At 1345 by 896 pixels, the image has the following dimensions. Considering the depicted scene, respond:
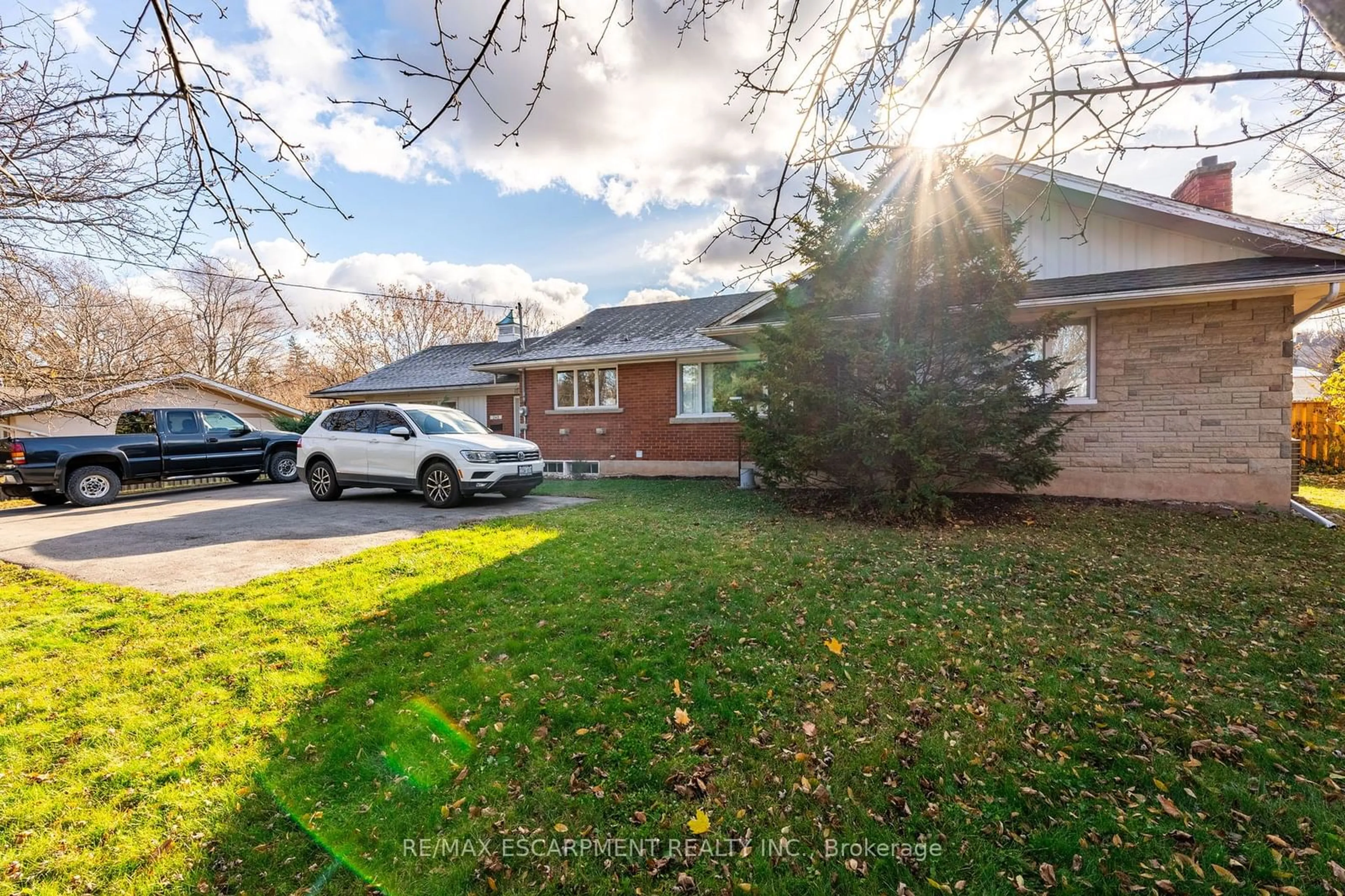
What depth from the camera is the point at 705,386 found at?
12828mm

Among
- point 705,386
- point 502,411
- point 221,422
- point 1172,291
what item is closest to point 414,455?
point 705,386

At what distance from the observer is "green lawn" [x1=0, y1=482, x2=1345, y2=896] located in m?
2.14

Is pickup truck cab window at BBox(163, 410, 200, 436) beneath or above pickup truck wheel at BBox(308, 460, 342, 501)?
above

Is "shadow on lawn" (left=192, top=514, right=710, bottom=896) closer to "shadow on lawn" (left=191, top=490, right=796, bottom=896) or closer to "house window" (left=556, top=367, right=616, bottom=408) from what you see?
"shadow on lawn" (left=191, top=490, right=796, bottom=896)

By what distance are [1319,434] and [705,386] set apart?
17.1 meters

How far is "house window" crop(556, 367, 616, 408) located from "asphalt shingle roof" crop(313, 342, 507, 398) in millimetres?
3306

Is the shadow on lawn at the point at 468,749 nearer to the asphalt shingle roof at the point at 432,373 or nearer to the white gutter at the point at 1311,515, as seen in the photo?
the white gutter at the point at 1311,515

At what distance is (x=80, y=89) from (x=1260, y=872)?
828 cm

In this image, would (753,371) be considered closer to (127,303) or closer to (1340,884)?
(1340,884)

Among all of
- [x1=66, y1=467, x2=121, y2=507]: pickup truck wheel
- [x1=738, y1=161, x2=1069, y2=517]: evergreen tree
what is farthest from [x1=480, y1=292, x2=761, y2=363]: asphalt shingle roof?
[x1=66, y1=467, x2=121, y2=507]: pickup truck wheel

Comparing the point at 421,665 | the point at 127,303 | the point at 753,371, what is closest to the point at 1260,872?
the point at 421,665

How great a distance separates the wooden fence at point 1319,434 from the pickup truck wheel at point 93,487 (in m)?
28.2

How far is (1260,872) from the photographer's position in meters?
2.04

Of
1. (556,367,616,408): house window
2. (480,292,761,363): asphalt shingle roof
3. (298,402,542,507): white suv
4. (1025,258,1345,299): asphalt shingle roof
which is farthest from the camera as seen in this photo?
(556,367,616,408): house window
